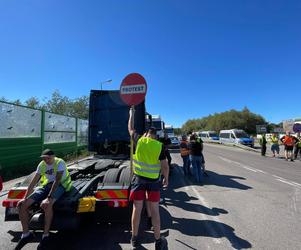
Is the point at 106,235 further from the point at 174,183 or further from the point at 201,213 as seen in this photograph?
the point at 174,183

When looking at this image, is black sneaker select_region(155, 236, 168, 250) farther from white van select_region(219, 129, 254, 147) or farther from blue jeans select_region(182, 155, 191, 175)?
white van select_region(219, 129, 254, 147)

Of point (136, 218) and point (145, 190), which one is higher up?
point (145, 190)

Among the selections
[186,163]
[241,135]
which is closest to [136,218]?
[186,163]

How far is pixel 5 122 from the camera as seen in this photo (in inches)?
394

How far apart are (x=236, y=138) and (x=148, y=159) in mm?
34846

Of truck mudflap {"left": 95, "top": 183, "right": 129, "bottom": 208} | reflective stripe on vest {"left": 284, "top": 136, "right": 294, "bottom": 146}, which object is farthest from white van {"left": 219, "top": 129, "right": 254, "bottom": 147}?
truck mudflap {"left": 95, "top": 183, "right": 129, "bottom": 208}

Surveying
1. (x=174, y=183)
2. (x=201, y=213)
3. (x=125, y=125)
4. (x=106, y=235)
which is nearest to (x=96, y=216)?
A: (x=106, y=235)

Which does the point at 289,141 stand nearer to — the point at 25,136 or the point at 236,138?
the point at 25,136

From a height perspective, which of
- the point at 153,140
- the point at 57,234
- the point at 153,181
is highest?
the point at 153,140

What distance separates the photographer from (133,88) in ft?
16.6

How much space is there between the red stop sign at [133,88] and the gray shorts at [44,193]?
2.00 meters

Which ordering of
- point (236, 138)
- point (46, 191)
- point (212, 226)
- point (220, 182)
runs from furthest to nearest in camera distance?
point (236, 138)
point (220, 182)
point (212, 226)
point (46, 191)

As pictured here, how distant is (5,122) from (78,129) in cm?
947

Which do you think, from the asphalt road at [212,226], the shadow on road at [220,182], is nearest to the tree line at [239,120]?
the shadow on road at [220,182]
